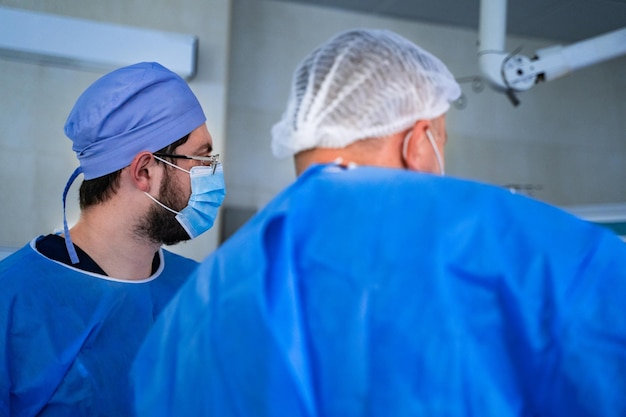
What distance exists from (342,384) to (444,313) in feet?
0.46

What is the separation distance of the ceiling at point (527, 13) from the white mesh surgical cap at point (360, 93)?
2450 millimetres

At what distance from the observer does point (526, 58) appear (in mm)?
2129

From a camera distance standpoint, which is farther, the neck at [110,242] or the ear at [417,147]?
the neck at [110,242]

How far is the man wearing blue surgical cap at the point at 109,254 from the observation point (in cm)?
129

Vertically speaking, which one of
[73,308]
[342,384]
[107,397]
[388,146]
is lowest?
[107,397]

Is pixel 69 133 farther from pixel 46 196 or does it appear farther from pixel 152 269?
pixel 46 196

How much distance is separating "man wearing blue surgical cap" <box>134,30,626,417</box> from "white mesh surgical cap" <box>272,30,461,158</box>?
3.8 inches

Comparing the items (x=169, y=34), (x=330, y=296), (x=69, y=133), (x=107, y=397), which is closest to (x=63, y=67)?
(x=169, y=34)

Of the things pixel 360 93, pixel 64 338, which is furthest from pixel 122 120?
pixel 360 93

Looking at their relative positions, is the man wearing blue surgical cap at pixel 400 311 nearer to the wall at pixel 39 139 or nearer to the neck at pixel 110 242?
the neck at pixel 110 242

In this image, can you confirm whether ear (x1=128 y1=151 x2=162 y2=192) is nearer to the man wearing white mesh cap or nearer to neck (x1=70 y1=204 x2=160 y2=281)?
neck (x1=70 y1=204 x2=160 y2=281)

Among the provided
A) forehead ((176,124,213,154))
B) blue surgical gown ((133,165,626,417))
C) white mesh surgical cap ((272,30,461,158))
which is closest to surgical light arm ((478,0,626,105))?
forehead ((176,124,213,154))

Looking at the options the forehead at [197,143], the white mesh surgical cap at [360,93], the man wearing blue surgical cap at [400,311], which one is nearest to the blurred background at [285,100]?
the forehead at [197,143]

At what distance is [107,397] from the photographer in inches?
51.6
